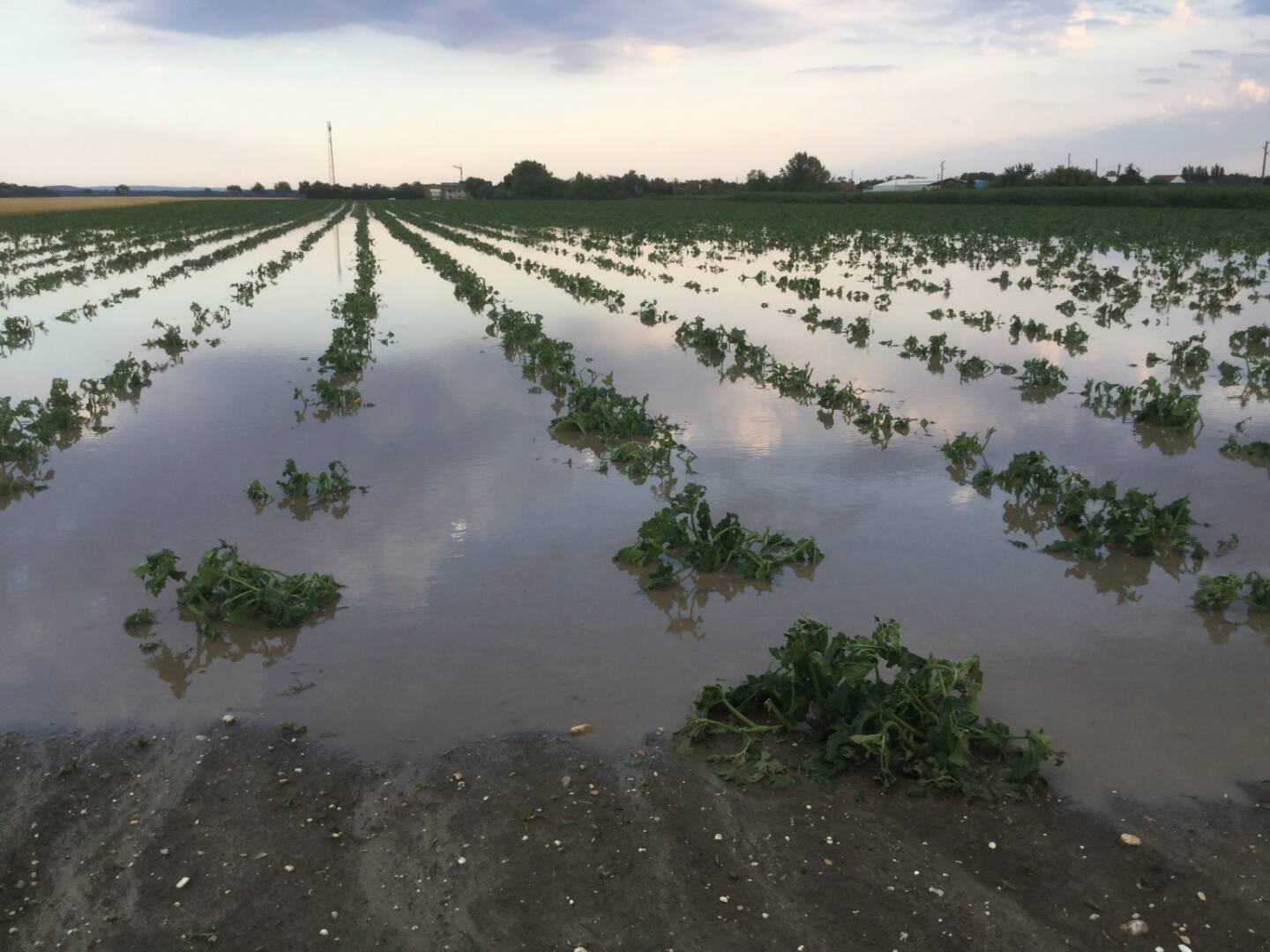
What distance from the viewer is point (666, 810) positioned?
13.8 ft

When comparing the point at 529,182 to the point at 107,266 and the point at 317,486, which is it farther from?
the point at 317,486

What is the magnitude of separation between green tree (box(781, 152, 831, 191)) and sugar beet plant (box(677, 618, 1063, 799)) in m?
128

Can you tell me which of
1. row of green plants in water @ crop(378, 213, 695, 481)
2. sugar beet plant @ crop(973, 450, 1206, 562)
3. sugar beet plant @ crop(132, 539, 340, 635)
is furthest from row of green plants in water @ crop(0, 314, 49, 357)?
sugar beet plant @ crop(973, 450, 1206, 562)

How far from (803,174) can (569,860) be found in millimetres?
131823

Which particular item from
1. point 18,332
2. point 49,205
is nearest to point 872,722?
point 18,332

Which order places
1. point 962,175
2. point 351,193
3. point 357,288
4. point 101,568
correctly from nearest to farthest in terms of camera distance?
point 101,568
point 357,288
point 962,175
point 351,193

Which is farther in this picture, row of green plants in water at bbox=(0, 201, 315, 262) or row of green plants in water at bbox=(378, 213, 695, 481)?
row of green plants in water at bbox=(0, 201, 315, 262)

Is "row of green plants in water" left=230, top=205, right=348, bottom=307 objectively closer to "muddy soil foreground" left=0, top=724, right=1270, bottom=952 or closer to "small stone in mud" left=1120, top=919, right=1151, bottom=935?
"muddy soil foreground" left=0, top=724, right=1270, bottom=952

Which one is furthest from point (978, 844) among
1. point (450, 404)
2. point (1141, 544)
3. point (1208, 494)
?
point (450, 404)

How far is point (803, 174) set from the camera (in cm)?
12662

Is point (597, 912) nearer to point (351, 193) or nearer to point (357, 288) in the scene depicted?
point (357, 288)

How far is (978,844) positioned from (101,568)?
6.00 meters

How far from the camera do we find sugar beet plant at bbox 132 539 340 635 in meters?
5.92

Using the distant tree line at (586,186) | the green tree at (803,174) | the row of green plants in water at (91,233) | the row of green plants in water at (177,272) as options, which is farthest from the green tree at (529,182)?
the row of green plants in water at (177,272)
